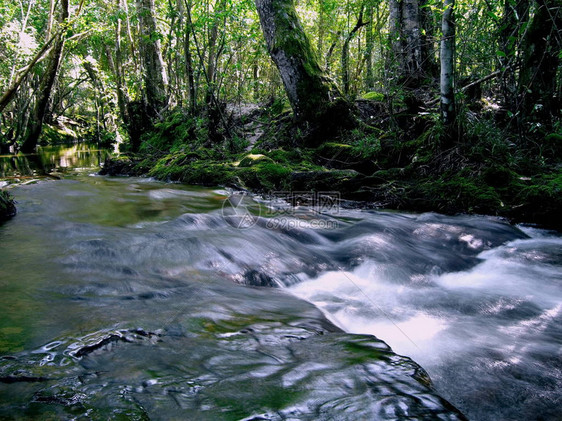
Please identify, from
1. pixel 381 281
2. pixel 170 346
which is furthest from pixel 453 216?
pixel 170 346

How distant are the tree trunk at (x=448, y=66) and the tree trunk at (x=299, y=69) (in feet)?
8.59

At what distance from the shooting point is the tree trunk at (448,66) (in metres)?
5.26

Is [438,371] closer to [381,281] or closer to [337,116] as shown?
[381,281]

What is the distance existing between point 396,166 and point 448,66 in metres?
1.92

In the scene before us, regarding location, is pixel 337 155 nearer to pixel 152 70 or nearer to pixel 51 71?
pixel 152 70

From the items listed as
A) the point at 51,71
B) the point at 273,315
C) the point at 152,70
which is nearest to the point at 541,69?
the point at 273,315

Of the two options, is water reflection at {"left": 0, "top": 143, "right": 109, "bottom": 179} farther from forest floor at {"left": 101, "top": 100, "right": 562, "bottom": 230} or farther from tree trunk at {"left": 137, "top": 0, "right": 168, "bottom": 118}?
tree trunk at {"left": 137, "top": 0, "right": 168, "bottom": 118}

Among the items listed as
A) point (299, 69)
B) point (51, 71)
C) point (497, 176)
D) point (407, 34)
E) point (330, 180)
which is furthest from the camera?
point (51, 71)

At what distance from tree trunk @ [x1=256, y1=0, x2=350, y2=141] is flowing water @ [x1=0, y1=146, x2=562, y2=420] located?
3176mm

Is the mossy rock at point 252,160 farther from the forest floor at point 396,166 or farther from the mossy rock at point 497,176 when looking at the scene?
the mossy rock at point 497,176

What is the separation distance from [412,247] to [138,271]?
3.23 meters

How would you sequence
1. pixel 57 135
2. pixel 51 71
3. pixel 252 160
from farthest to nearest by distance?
1. pixel 57 135
2. pixel 51 71
3. pixel 252 160

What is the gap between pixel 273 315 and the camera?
265 cm

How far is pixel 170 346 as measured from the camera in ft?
6.44
